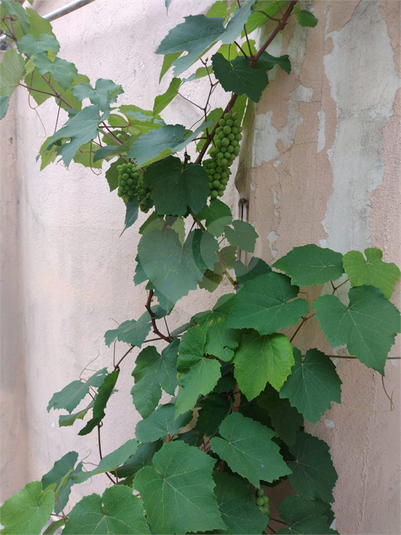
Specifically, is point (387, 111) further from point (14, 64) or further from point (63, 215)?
point (63, 215)

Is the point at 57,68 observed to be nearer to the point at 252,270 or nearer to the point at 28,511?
the point at 252,270

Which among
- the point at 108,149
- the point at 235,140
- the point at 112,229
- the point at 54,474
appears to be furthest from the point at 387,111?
the point at 54,474

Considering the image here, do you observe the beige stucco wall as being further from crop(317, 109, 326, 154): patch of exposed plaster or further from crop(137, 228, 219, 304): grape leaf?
crop(137, 228, 219, 304): grape leaf

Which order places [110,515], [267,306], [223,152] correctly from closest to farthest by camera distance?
1. [110,515]
2. [267,306]
3. [223,152]

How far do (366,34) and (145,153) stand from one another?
18.8 inches

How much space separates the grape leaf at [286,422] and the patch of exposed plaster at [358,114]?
35 cm

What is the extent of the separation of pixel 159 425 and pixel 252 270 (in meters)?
0.40

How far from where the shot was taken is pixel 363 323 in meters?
0.68

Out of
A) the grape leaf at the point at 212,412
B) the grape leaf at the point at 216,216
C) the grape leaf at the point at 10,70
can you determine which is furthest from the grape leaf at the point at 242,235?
the grape leaf at the point at 10,70

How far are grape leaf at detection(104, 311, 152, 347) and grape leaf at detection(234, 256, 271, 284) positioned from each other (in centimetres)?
26

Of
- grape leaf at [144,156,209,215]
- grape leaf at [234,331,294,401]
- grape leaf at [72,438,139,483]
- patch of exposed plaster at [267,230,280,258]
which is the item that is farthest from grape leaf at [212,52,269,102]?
grape leaf at [72,438,139,483]

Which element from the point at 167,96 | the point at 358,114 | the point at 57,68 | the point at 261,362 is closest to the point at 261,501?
the point at 261,362

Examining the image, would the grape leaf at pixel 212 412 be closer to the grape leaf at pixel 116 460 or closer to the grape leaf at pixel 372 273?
the grape leaf at pixel 116 460

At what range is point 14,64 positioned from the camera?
100cm
